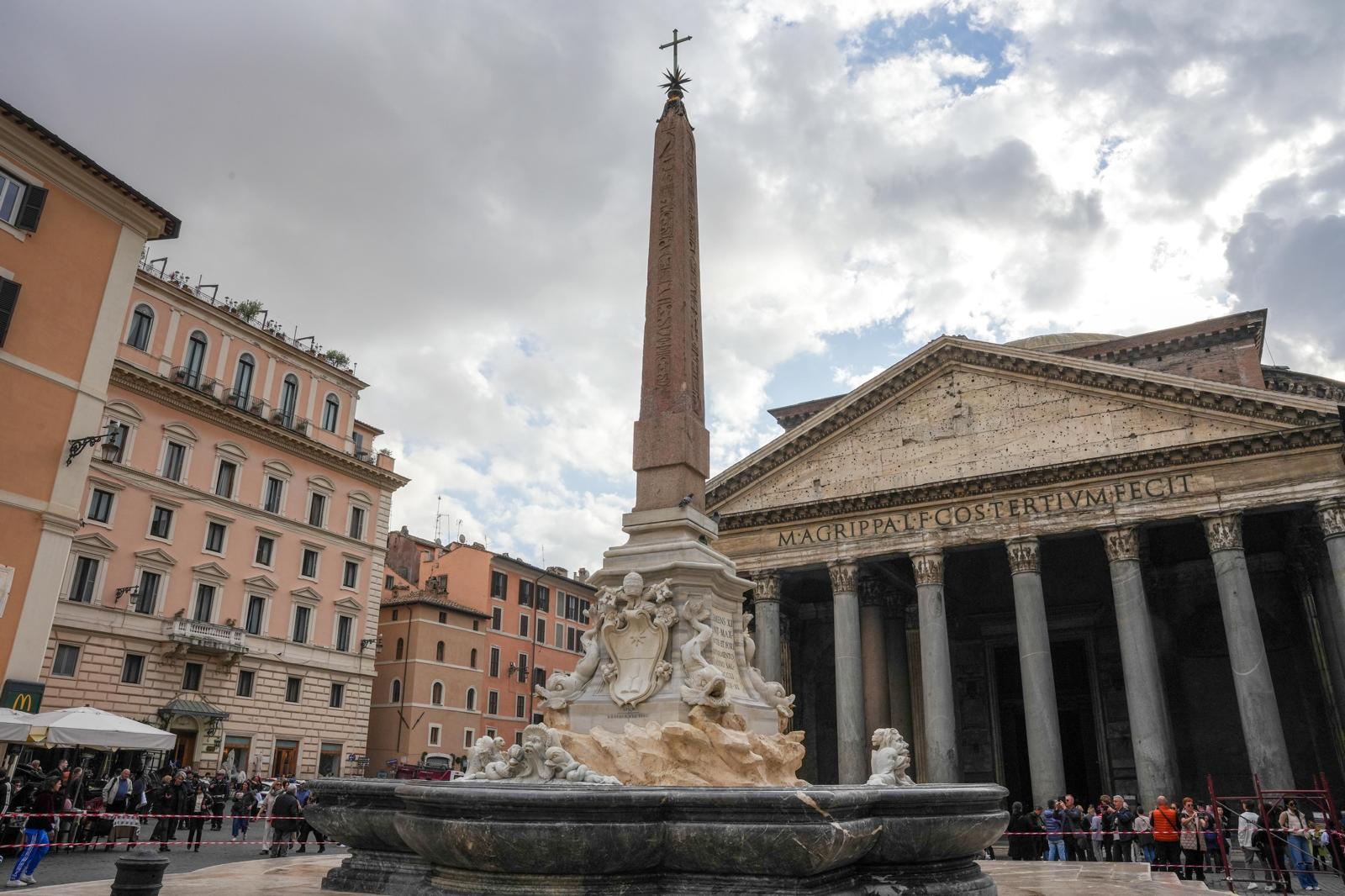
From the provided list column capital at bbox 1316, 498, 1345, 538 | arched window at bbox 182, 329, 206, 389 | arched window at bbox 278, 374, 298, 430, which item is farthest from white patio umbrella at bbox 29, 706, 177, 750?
column capital at bbox 1316, 498, 1345, 538

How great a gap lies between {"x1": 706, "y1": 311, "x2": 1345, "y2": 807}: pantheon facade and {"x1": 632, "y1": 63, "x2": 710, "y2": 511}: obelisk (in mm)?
16163

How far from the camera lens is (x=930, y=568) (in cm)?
2327

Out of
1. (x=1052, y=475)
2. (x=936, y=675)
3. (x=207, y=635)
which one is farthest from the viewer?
(x=207, y=635)

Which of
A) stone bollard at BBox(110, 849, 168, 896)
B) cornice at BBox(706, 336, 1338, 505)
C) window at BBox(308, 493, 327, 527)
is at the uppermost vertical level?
cornice at BBox(706, 336, 1338, 505)

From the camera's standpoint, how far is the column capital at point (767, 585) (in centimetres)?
2547

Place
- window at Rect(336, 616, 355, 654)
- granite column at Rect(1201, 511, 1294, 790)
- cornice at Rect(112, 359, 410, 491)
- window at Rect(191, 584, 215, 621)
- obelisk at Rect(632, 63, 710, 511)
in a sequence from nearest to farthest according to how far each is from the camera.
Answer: obelisk at Rect(632, 63, 710, 511) < granite column at Rect(1201, 511, 1294, 790) < cornice at Rect(112, 359, 410, 491) < window at Rect(191, 584, 215, 621) < window at Rect(336, 616, 355, 654)

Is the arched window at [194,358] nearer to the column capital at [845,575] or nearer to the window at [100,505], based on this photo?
the window at [100,505]

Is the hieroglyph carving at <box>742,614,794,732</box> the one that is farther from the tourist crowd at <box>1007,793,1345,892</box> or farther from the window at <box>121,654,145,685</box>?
the window at <box>121,654,145,685</box>

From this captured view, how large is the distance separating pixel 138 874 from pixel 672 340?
18.6ft

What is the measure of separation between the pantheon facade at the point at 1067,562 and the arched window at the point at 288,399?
1369 cm

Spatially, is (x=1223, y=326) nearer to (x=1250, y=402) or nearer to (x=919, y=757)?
(x=1250, y=402)

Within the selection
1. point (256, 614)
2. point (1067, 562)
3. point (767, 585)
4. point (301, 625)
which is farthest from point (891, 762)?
point (301, 625)

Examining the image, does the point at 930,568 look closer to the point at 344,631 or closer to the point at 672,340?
the point at 672,340

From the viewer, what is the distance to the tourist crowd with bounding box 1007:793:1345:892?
40.2 ft
